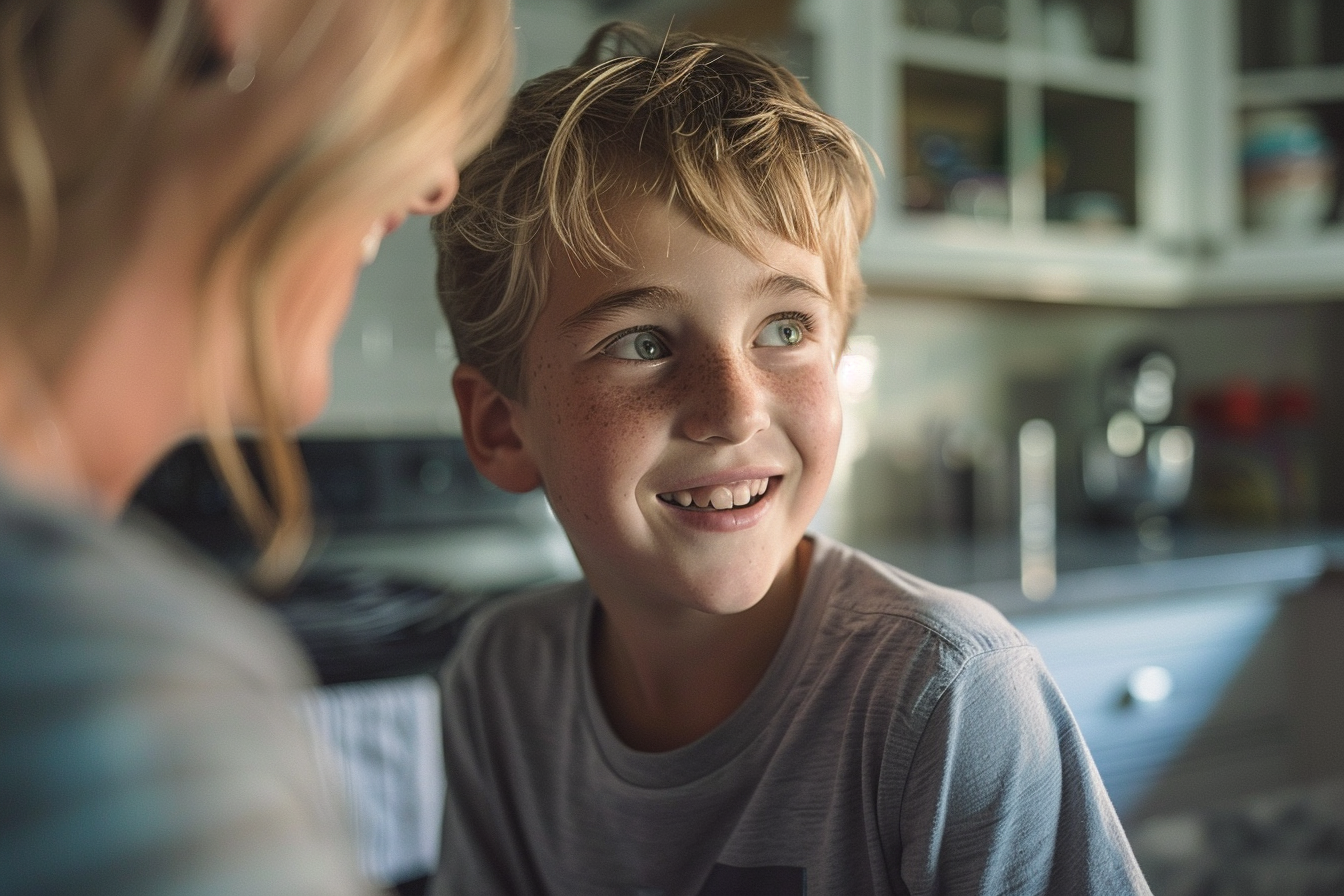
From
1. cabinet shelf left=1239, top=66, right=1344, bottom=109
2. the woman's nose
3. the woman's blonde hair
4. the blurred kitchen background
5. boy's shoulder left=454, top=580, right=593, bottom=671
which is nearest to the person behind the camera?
the woman's blonde hair

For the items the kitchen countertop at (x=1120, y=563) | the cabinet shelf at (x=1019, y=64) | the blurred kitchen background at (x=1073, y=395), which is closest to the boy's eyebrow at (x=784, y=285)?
the blurred kitchen background at (x=1073, y=395)

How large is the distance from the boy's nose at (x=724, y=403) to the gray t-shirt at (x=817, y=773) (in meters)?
0.15

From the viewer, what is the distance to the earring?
396 millimetres

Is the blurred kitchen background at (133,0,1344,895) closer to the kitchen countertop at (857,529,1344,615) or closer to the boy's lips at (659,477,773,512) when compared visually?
the kitchen countertop at (857,529,1344,615)

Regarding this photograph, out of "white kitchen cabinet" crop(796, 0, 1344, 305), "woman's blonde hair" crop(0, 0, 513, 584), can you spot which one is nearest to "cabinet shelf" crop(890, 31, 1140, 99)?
"white kitchen cabinet" crop(796, 0, 1344, 305)

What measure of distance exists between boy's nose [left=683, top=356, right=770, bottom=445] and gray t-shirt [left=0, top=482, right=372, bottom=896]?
382mm

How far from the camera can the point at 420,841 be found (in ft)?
4.66

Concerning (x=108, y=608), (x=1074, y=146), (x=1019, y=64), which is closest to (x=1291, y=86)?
(x=1074, y=146)

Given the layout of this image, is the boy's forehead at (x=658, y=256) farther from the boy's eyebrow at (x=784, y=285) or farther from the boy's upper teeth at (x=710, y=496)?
the boy's upper teeth at (x=710, y=496)

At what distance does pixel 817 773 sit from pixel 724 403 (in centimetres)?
24

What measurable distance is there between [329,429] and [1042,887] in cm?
149

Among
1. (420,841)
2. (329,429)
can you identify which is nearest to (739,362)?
(420,841)

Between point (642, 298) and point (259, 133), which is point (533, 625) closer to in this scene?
point (642, 298)

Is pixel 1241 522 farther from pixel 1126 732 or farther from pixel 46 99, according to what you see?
pixel 46 99
